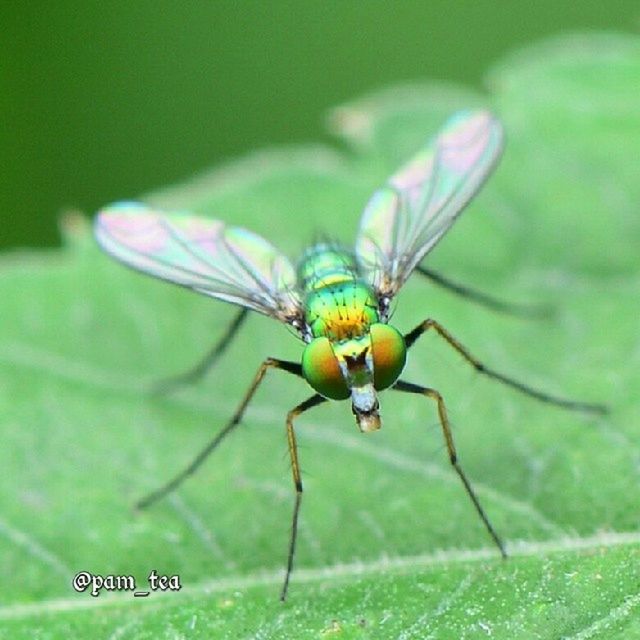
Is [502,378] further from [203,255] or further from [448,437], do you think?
[203,255]

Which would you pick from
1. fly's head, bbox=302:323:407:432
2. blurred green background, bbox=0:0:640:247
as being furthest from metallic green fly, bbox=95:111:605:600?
blurred green background, bbox=0:0:640:247

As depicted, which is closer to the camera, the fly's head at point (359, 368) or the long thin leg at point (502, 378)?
the fly's head at point (359, 368)

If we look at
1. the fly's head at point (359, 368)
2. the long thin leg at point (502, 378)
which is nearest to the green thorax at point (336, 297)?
the fly's head at point (359, 368)

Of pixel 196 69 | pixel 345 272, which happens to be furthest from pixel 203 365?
pixel 196 69

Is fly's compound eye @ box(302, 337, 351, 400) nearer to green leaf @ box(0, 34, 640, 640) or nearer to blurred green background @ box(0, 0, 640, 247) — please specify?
A: green leaf @ box(0, 34, 640, 640)

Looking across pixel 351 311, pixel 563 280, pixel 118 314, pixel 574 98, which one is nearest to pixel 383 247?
pixel 351 311

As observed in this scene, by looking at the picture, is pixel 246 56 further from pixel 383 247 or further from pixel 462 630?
pixel 462 630

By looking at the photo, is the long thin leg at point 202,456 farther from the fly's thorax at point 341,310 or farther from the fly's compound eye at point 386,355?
the fly's compound eye at point 386,355
